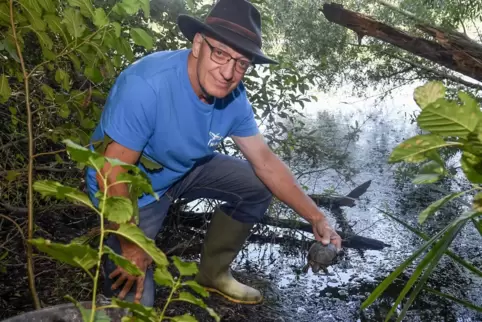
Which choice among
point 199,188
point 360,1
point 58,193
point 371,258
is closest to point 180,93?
point 199,188

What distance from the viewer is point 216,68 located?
5.97 ft

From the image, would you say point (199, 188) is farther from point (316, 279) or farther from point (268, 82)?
point (268, 82)

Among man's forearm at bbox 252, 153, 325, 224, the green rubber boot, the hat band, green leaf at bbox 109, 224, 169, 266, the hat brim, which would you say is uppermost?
the hat band

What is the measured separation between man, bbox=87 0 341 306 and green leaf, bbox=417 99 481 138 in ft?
3.68

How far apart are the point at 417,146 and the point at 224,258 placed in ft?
7.06

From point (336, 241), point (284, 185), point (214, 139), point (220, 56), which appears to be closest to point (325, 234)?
point (336, 241)

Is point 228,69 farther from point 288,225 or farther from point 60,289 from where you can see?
point 288,225

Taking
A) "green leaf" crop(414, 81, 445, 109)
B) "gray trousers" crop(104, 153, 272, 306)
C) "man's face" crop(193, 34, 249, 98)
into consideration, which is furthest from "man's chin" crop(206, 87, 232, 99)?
"green leaf" crop(414, 81, 445, 109)

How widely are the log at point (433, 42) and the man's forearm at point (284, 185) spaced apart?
933mm

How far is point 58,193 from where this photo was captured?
65 centimetres

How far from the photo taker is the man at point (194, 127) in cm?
172

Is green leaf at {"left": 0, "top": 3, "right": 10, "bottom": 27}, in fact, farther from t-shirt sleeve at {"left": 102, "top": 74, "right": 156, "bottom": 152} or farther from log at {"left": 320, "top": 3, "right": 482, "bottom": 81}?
log at {"left": 320, "top": 3, "right": 482, "bottom": 81}

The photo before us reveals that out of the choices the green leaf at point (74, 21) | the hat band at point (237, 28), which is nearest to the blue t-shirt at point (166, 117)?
the hat band at point (237, 28)

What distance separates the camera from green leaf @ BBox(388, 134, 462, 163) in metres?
0.59
